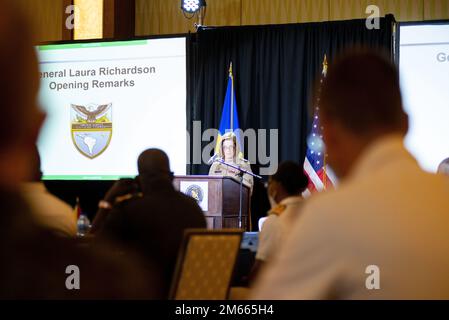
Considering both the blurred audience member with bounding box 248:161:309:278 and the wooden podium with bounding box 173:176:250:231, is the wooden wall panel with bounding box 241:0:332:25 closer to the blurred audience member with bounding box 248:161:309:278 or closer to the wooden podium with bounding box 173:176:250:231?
the wooden podium with bounding box 173:176:250:231

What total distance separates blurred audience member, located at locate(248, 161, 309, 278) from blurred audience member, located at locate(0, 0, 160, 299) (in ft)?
9.72

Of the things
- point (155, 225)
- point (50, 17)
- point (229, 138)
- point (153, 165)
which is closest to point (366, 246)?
point (155, 225)

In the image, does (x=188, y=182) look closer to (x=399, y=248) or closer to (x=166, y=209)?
(x=166, y=209)

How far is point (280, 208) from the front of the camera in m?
3.64

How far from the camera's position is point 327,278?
3.01 ft

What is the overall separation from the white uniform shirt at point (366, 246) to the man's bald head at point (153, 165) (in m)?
2.14

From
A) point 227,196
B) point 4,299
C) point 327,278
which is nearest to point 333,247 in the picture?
point 327,278

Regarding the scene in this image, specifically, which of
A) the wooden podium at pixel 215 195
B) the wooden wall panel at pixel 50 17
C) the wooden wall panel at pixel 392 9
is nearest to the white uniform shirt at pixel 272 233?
the wooden podium at pixel 215 195

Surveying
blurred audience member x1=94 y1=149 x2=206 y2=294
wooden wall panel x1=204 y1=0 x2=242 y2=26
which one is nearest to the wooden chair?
blurred audience member x1=94 y1=149 x2=206 y2=294

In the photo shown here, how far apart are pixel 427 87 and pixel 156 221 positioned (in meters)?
5.86

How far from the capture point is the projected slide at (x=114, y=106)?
8617 millimetres

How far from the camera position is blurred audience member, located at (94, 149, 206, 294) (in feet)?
8.91

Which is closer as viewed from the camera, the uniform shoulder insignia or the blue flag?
the uniform shoulder insignia

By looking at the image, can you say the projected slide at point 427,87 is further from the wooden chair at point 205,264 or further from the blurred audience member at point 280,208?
the wooden chair at point 205,264
